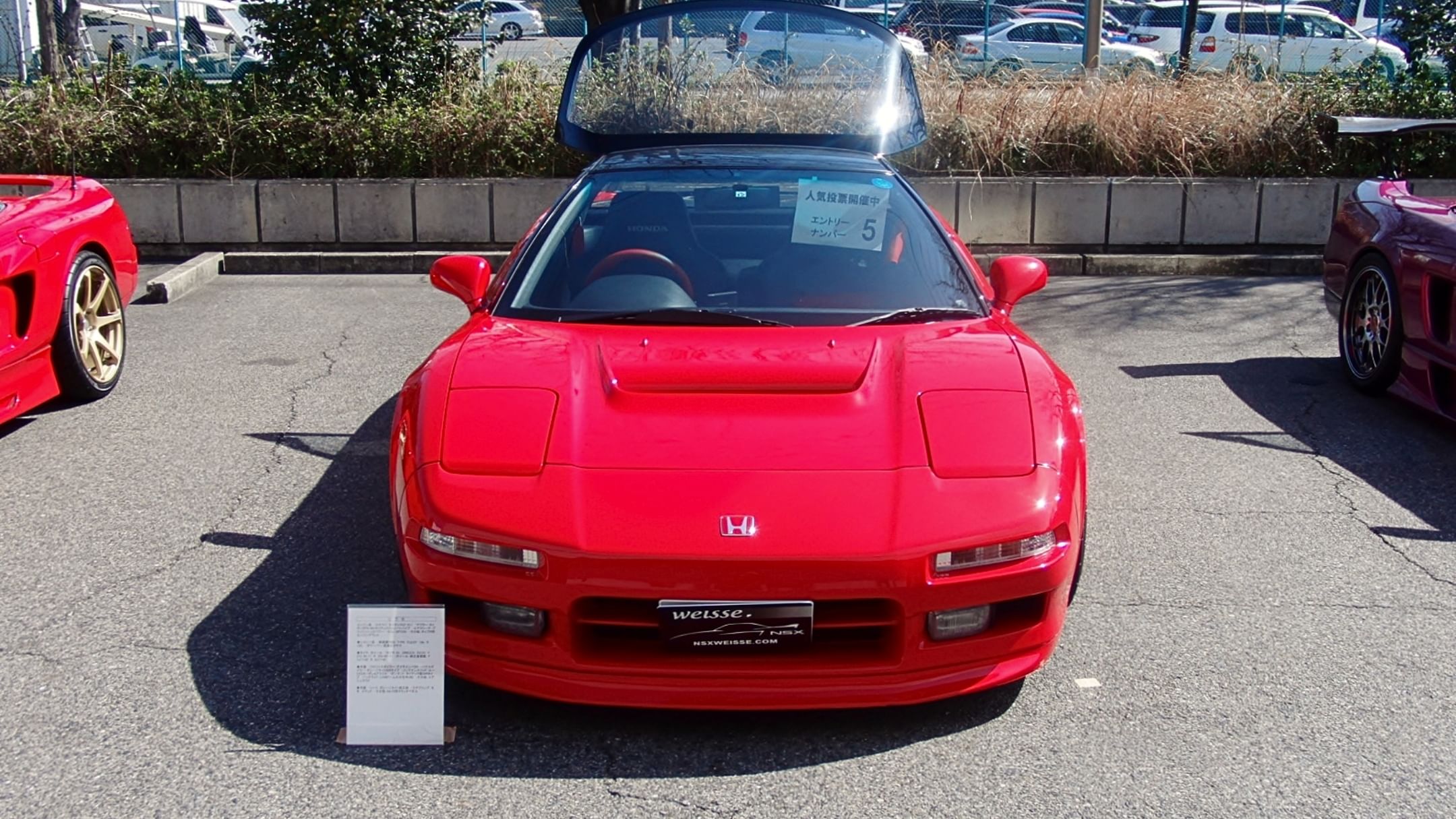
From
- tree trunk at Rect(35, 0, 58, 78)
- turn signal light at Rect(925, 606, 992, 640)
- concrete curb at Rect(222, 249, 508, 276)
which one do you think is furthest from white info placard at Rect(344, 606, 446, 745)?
tree trunk at Rect(35, 0, 58, 78)

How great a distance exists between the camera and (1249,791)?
305 cm

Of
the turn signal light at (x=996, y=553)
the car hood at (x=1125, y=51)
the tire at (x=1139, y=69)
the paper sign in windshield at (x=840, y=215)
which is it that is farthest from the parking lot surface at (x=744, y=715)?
the car hood at (x=1125, y=51)

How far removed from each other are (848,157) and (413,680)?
2.68m

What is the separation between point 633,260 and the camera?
443 cm

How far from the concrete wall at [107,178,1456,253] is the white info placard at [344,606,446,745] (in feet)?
23.5

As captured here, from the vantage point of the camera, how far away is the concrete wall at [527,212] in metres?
10.1

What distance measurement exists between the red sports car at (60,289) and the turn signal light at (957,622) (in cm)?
402

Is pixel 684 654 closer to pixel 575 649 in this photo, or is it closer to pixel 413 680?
pixel 575 649

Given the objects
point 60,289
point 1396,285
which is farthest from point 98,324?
point 1396,285

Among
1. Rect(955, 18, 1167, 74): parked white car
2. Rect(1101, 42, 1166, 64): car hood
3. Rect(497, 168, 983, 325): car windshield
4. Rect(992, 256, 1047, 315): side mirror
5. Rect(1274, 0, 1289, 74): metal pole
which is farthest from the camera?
Rect(1101, 42, 1166, 64): car hood

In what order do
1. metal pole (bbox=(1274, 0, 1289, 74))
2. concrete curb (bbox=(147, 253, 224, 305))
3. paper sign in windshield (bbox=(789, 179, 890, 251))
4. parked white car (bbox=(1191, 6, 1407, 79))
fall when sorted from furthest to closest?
metal pole (bbox=(1274, 0, 1289, 74)), parked white car (bbox=(1191, 6, 1407, 79)), concrete curb (bbox=(147, 253, 224, 305)), paper sign in windshield (bbox=(789, 179, 890, 251))

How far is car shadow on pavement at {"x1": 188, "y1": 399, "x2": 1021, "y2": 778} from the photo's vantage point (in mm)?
3180

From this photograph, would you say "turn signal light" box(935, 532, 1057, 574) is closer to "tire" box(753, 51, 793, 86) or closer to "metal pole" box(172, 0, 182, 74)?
"tire" box(753, 51, 793, 86)

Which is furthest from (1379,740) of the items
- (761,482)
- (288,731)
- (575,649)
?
(288,731)
